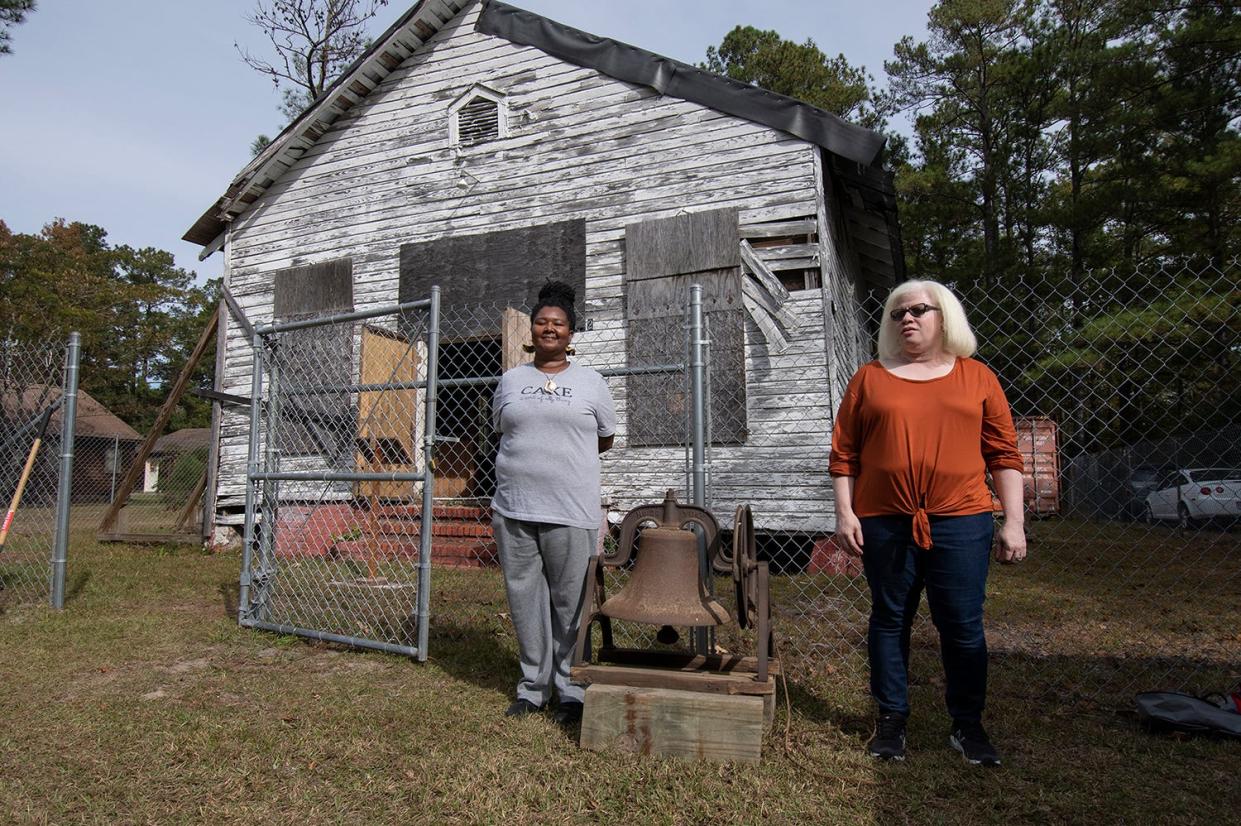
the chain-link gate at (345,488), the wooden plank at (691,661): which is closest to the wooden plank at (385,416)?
the chain-link gate at (345,488)

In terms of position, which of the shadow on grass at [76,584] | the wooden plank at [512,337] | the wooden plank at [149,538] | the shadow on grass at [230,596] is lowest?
the shadow on grass at [230,596]

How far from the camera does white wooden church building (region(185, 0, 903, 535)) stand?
7699 millimetres

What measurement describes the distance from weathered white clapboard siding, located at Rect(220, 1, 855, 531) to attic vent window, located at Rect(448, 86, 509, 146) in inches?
4.4

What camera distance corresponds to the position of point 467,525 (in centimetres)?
820

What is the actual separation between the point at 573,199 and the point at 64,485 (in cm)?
544

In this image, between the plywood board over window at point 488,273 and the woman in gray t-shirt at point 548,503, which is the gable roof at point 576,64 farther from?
the woman in gray t-shirt at point 548,503

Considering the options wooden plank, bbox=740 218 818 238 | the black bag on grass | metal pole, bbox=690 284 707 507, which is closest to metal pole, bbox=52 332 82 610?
metal pole, bbox=690 284 707 507

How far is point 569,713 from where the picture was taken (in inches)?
135

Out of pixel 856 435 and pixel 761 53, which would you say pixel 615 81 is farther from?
pixel 761 53

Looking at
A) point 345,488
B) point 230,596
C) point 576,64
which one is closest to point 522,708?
point 230,596

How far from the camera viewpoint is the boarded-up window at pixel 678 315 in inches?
308

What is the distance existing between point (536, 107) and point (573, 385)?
658 cm

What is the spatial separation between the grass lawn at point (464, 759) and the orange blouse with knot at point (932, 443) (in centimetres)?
90

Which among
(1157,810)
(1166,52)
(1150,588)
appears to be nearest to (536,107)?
(1150,588)
